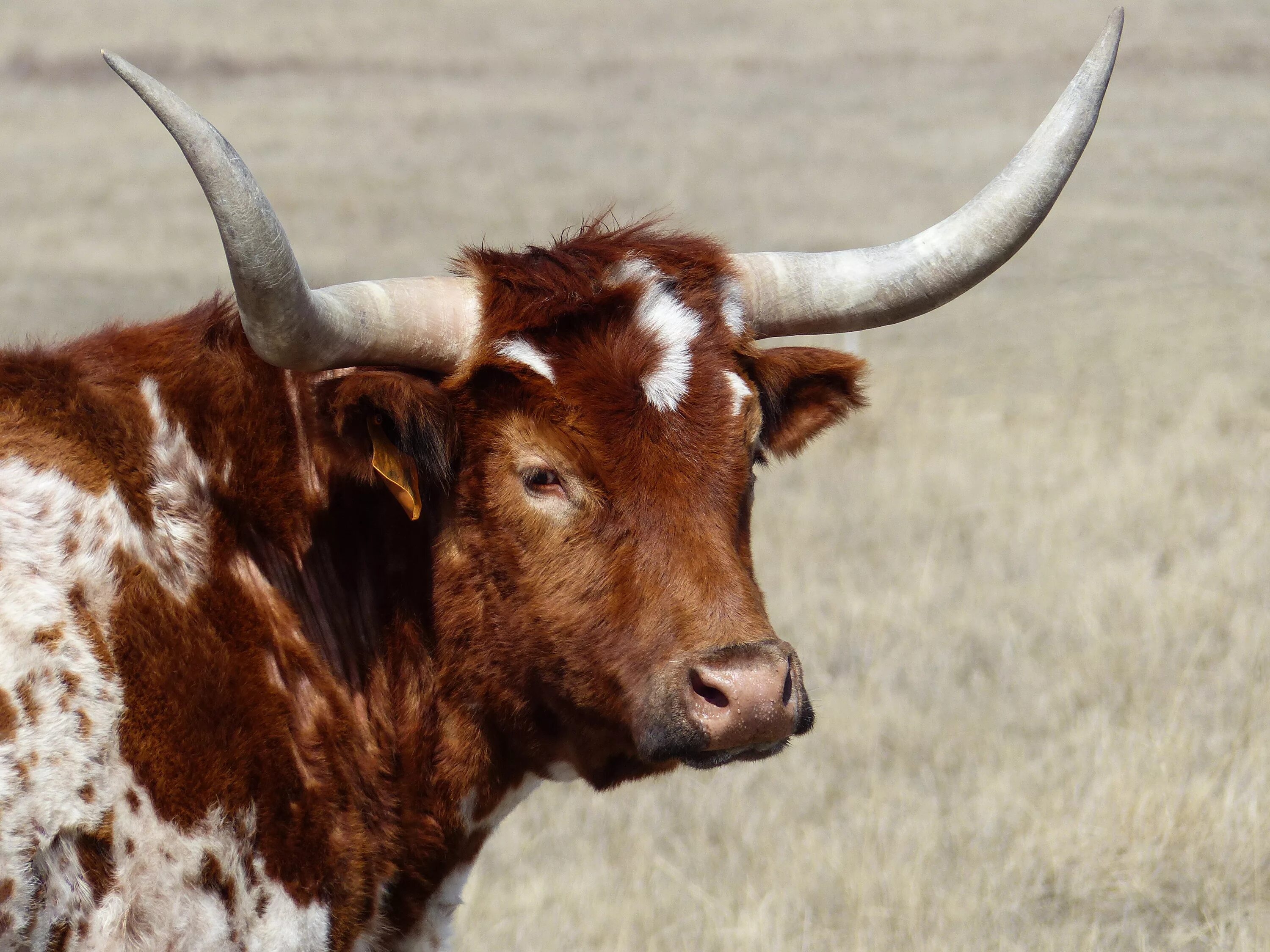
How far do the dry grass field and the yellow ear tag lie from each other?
77.5 inches

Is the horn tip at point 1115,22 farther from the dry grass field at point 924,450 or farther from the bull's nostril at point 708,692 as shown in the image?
the dry grass field at point 924,450

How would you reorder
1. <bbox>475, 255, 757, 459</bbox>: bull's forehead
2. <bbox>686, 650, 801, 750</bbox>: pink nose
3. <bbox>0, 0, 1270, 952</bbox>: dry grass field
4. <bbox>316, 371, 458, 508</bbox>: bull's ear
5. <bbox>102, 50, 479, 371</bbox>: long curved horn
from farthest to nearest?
<bbox>0, 0, 1270, 952</bbox>: dry grass field, <bbox>475, 255, 757, 459</bbox>: bull's forehead, <bbox>316, 371, 458, 508</bbox>: bull's ear, <bbox>686, 650, 801, 750</bbox>: pink nose, <bbox>102, 50, 479, 371</bbox>: long curved horn

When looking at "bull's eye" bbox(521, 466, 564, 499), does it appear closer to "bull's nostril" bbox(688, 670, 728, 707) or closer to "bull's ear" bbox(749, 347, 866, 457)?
"bull's nostril" bbox(688, 670, 728, 707)

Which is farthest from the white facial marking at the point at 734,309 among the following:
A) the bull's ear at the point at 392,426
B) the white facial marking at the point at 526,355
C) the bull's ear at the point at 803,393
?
the bull's ear at the point at 392,426

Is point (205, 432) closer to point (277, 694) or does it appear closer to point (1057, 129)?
point (277, 694)

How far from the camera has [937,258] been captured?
11.8 feet

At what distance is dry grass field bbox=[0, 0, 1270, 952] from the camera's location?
15.5 ft

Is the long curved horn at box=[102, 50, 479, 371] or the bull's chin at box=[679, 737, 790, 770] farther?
the bull's chin at box=[679, 737, 790, 770]

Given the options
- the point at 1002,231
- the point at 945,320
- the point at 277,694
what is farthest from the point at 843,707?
the point at 945,320

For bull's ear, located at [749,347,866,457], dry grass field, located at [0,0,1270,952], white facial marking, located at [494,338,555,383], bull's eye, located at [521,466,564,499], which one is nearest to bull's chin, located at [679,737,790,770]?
Answer: bull's eye, located at [521,466,564,499]

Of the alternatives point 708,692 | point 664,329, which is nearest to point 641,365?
point 664,329

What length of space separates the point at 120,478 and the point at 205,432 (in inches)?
9.4

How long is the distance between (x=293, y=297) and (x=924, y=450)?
7.41m

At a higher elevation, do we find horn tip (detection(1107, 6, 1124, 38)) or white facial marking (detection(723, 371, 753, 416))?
horn tip (detection(1107, 6, 1124, 38))
